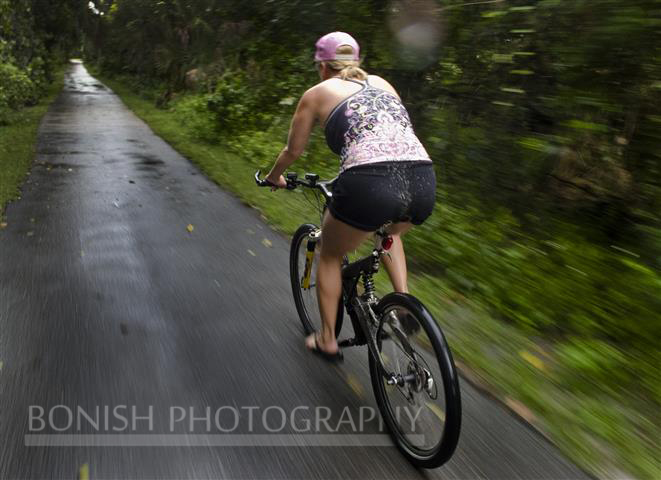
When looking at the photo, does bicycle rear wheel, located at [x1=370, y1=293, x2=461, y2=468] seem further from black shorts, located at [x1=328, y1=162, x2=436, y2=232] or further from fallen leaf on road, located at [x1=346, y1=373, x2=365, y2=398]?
black shorts, located at [x1=328, y1=162, x2=436, y2=232]

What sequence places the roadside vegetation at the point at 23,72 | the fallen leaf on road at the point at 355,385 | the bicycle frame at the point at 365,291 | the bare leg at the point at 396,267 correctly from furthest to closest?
the roadside vegetation at the point at 23,72, the fallen leaf on road at the point at 355,385, the bare leg at the point at 396,267, the bicycle frame at the point at 365,291

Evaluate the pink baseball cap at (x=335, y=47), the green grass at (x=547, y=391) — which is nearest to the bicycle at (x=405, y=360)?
the pink baseball cap at (x=335, y=47)

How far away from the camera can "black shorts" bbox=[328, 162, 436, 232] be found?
2584mm

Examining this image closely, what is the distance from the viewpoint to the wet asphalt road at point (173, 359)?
261cm

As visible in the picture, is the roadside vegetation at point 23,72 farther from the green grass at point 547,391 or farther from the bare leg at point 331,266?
the green grass at point 547,391

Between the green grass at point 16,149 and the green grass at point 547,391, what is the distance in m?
6.04

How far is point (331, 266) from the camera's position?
303 centimetres

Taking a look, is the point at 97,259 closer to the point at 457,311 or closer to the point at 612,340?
the point at 457,311

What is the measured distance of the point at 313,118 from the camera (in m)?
2.86

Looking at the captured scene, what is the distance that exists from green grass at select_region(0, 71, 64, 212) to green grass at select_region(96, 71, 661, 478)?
6.04 m

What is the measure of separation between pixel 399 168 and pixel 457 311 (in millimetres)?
2150

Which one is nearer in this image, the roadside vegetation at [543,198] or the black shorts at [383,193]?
the black shorts at [383,193]

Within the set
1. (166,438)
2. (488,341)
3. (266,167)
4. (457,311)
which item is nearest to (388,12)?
(266,167)

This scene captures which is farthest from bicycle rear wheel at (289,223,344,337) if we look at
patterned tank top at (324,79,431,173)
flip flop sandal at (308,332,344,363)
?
patterned tank top at (324,79,431,173)
